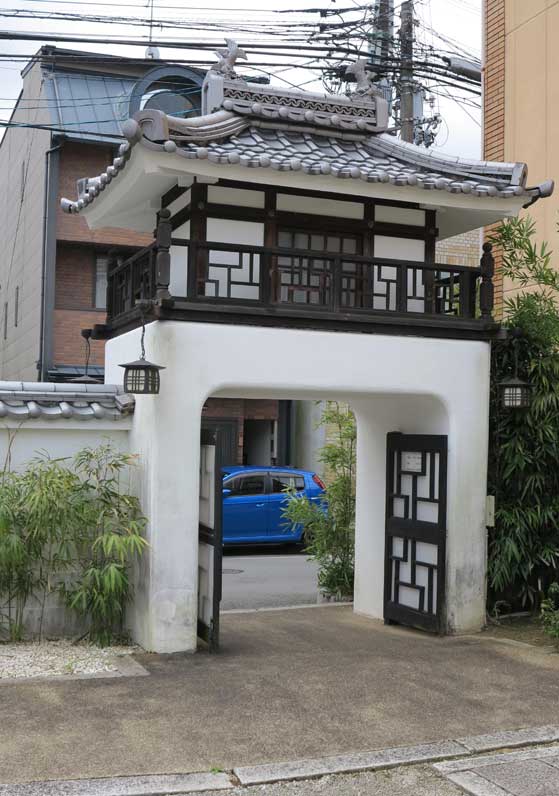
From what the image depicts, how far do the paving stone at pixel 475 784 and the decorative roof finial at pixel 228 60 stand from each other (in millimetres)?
7665

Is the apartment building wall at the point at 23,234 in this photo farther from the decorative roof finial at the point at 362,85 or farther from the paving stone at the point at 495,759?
the paving stone at the point at 495,759

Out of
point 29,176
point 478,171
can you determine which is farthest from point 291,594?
point 29,176

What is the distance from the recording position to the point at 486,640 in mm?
9977

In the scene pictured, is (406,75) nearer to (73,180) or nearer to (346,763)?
(73,180)

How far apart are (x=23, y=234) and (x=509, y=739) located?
19733 mm

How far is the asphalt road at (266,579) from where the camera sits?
1390cm

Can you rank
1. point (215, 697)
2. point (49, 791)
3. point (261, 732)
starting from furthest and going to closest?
point (215, 697), point (261, 732), point (49, 791)

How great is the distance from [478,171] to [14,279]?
1721 centimetres

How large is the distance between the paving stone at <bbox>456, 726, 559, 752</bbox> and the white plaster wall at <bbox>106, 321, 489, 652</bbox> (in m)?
3.29

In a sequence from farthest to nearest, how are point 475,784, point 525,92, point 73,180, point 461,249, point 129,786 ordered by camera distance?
point 461,249
point 73,180
point 525,92
point 475,784
point 129,786

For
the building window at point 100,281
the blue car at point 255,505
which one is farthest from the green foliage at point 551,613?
the building window at point 100,281

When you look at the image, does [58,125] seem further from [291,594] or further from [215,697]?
[215,697]

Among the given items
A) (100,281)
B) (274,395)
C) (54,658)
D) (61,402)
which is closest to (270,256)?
(274,395)

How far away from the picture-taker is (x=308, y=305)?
9.82m
